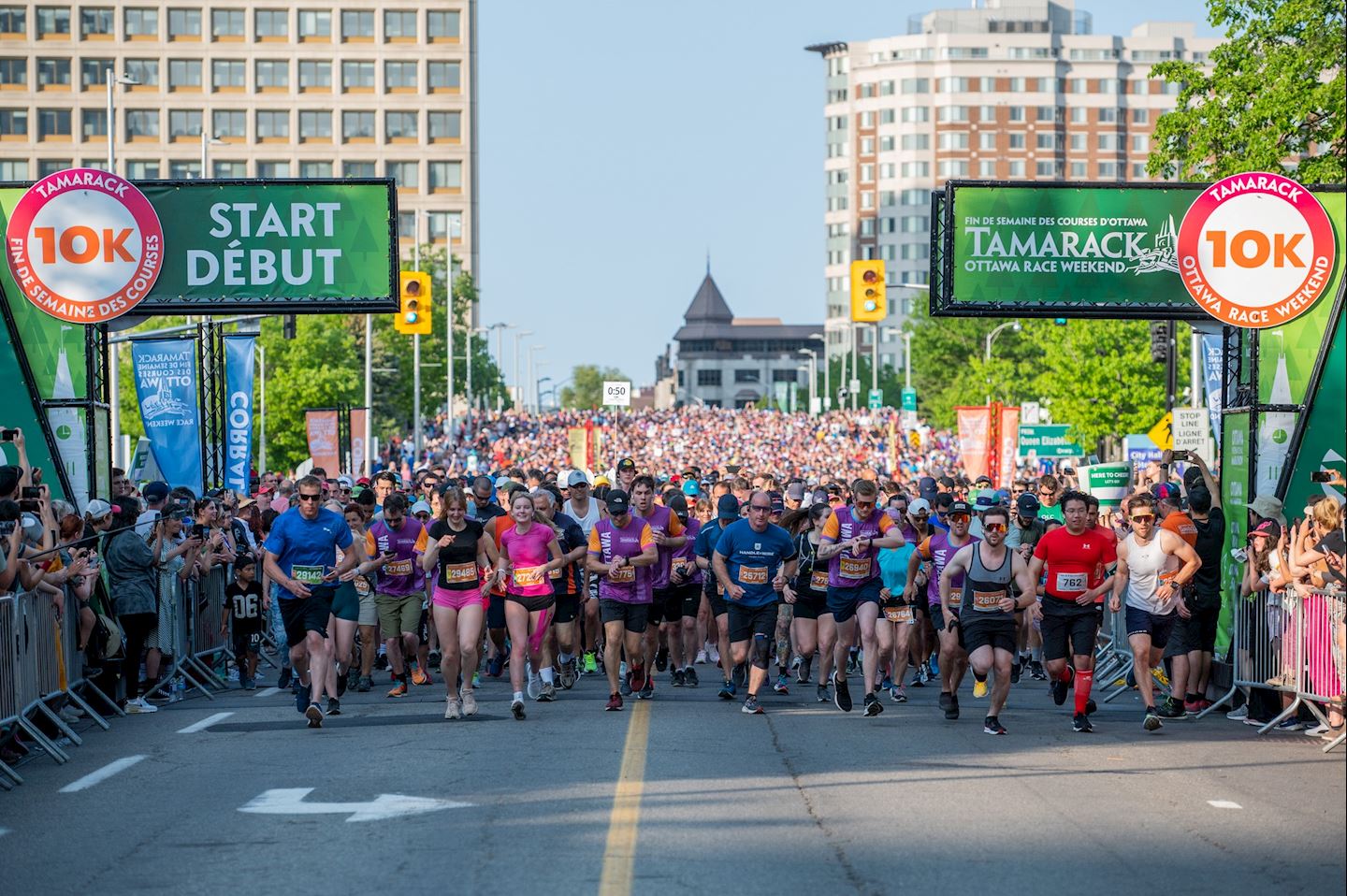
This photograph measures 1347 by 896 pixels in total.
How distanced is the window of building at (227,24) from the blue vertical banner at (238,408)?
106 meters

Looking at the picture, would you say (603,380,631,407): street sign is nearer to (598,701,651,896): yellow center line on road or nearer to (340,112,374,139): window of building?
(598,701,651,896): yellow center line on road

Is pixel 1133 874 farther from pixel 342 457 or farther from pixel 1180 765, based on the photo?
pixel 342 457

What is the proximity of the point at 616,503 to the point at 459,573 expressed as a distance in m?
1.69

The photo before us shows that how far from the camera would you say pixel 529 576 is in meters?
16.3

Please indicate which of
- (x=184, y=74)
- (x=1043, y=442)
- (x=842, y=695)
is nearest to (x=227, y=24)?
(x=184, y=74)

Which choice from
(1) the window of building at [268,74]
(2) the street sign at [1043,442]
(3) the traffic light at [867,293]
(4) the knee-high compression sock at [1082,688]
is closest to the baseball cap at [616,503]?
(4) the knee-high compression sock at [1082,688]

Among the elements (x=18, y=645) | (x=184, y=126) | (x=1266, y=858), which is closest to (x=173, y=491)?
(x=18, y=645)

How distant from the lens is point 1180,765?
1328cm

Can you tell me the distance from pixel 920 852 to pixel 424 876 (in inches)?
93.7

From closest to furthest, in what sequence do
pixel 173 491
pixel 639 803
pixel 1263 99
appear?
pixel 639 803
pixel 173 491
pixel 1263 99

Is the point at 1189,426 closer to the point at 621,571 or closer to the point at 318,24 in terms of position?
the point at 621,571

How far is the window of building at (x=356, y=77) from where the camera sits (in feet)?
443

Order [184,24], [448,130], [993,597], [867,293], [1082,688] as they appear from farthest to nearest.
Answer: 1. [448,130]
2. [184,24]
3. [867,293]
4. [1082,688]
5. [993,597]

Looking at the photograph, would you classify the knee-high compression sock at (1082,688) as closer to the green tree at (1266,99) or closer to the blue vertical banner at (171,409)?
the blue vertical banner at (171,409)
